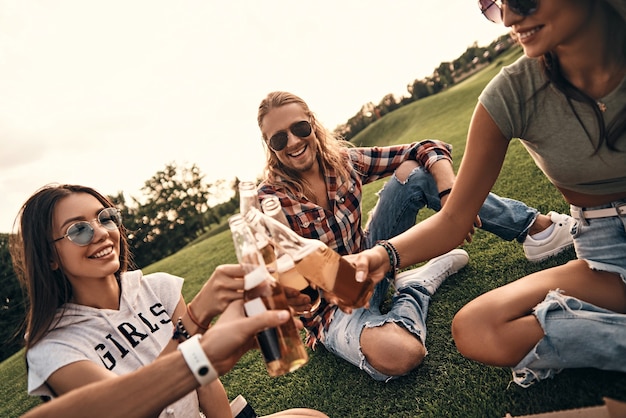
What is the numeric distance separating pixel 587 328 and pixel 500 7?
1.54 metres

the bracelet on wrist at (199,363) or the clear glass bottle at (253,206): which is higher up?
the clear glass bottle at (253,206)

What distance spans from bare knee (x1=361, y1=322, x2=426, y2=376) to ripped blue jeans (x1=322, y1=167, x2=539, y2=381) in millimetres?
59

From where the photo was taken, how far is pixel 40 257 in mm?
2424

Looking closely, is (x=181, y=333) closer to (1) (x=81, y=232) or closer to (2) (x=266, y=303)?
(2) (x=266, y=303)

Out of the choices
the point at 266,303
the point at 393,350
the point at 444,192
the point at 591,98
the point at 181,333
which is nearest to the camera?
the point at 266,303

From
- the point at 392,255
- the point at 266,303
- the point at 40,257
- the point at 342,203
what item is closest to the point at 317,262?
the point at 266,303

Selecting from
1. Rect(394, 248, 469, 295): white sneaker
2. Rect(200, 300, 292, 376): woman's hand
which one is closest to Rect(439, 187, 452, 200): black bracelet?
Rect(394, 248, 469, 295): white sneaker

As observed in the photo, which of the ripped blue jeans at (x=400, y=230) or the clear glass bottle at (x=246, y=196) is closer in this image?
the clear glass bottle at (x=246, y=196)

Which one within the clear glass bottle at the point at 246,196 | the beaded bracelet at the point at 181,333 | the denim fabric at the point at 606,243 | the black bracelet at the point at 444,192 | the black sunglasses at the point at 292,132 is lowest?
the denim fabric at the point at 606,243

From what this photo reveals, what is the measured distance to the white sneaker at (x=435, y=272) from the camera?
3.65 meters

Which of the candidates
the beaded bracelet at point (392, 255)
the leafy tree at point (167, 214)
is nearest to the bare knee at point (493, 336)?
the beaded bracelet at point (392, 255)

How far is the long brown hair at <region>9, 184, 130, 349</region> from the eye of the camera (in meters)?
2.34

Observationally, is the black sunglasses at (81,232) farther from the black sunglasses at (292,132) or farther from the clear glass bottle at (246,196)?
the black sunglasses at (292,132)

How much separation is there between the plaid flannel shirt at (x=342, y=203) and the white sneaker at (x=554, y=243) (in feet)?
3.16
